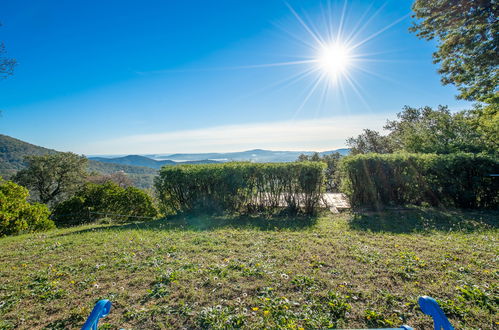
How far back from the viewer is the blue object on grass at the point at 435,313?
4.48 ft

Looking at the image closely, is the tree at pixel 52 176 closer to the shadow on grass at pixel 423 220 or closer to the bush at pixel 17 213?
the bush at pixel 17 213

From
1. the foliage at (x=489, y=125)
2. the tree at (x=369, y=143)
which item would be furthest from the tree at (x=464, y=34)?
the tree at (x=369, y=143)

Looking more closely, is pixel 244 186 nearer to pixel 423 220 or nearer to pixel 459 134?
pixel 423 220

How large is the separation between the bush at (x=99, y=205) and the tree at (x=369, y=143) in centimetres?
2384

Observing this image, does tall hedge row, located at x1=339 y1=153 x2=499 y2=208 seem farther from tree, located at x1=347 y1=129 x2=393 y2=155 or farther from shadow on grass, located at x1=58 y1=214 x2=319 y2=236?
tree, located at x1=347 y1=129 x2=393 y2=155

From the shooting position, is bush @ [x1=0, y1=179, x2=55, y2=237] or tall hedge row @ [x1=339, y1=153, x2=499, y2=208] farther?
bush @ [x1=0, y1=179, x2=55, y2=237]

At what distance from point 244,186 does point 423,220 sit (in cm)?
611

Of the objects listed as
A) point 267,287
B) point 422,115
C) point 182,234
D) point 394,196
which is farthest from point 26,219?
point 422,115

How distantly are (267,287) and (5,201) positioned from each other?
37.3 ft

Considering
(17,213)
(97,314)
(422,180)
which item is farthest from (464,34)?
(17,213)

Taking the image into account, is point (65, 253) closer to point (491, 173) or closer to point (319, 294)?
point (319, 294)

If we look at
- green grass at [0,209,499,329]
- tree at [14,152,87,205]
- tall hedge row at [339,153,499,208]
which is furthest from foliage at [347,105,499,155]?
tree at [14,152,87,205]

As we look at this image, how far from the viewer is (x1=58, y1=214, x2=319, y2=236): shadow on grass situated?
693cm

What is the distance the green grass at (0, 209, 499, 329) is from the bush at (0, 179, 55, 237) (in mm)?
3626
